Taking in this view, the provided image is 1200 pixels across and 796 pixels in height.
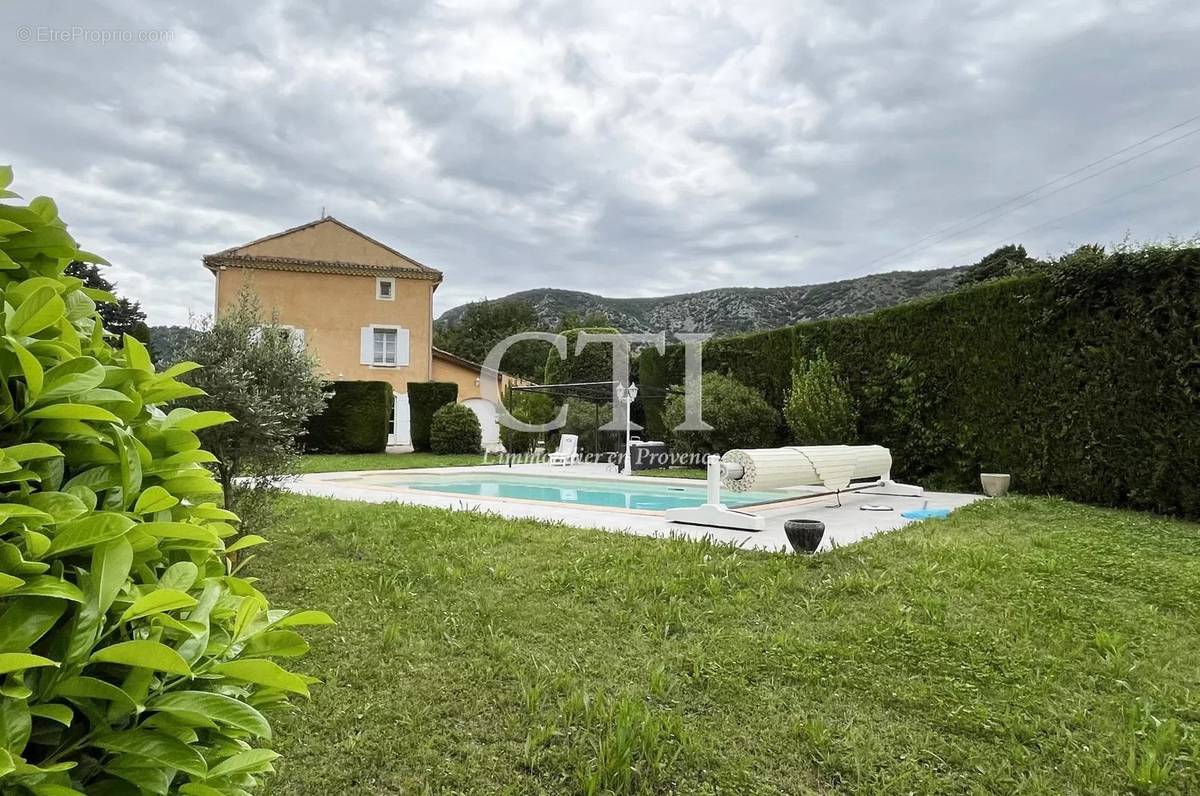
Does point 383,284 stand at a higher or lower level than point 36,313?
higher

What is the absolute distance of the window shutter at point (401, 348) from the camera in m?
23.8

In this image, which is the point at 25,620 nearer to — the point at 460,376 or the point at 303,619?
the point at 303,619

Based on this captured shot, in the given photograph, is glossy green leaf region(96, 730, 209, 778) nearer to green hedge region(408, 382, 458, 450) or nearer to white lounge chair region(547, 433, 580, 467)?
white lounge chair region(547, 433, 580, 467)

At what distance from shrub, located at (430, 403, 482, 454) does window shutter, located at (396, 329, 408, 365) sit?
461cm

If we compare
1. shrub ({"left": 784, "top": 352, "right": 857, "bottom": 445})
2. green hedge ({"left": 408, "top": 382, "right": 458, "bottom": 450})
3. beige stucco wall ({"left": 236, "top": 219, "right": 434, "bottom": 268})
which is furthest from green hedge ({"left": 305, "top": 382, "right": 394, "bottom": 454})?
shrub ({"left": 784, "top": 352, "right": 857, "bottom": 445})

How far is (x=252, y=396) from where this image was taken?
16.7ft

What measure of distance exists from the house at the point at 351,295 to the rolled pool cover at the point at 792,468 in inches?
639

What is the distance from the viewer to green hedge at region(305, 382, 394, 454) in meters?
19.2

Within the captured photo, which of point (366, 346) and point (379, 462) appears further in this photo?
point (366, 346)

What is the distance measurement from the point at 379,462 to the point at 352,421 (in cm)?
366

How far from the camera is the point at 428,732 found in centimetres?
273

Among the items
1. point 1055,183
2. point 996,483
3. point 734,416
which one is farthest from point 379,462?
point 1055,183

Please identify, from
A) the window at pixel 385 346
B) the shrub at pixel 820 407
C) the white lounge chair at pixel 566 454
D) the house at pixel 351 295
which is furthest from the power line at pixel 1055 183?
the window at pixel 385 346

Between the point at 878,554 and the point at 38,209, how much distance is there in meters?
5.45
